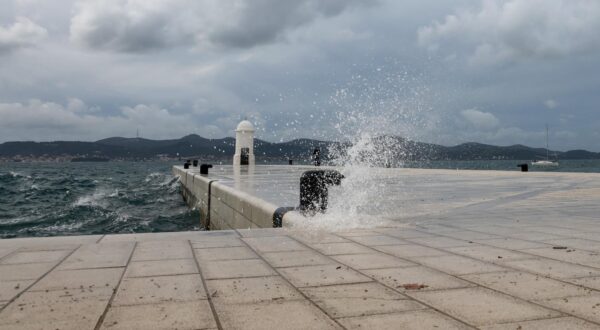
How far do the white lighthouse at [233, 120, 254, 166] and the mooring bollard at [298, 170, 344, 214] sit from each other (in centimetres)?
2835

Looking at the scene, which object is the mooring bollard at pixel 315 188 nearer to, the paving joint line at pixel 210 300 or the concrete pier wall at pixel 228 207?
the concrete pier wall at pixel 228 207

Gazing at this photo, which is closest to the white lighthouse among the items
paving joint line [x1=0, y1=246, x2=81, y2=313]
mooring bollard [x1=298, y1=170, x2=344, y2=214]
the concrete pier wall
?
the concrete pier wall

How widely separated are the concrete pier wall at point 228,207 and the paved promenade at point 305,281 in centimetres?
238

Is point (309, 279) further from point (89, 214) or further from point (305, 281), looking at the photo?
point (89, 214)

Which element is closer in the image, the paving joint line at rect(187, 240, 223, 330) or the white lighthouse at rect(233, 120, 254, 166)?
the paving joint line at rect(187, 240, 223, 330)

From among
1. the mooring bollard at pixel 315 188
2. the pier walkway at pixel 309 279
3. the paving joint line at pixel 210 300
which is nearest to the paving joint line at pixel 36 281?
the pier walkway at pixel 309 279

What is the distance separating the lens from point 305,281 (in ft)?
11.7

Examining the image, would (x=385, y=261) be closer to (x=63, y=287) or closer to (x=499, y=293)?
(x=499, y=293)

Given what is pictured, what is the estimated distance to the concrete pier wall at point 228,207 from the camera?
8219mm

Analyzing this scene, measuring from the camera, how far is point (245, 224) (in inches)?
369

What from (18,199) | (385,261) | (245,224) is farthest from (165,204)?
(385,261)

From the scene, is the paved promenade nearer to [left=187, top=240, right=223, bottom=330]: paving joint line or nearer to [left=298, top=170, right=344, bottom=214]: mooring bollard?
[left=187, top=240, right=223, bottom=330]: paving joint line

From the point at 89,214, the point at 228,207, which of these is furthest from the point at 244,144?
the point at 228,207

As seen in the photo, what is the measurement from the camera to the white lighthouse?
116 ft
